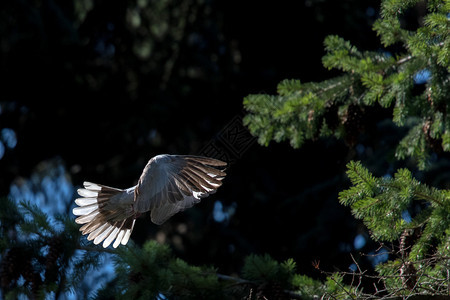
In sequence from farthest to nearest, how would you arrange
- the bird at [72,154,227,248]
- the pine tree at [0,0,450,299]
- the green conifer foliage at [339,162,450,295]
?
the bird at [72,154,227,248], the pine tree at [0,0,450,299], the green conifer foliage at [339,162,450,295]

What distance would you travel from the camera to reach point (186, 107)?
21.2 feet

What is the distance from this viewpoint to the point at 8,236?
329 centimetres

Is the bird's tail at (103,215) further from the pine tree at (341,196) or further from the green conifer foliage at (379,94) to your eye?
the green conifer foliage at (379,94)

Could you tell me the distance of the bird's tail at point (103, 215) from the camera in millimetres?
3633

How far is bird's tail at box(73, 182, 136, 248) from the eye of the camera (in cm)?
363

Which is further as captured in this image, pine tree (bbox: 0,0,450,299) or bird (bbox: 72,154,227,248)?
bird (bbox: 72,154,227,248)

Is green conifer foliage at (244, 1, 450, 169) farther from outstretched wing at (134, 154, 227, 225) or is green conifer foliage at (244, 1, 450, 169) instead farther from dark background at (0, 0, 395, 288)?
dark background at (0, 0, 395, 288)

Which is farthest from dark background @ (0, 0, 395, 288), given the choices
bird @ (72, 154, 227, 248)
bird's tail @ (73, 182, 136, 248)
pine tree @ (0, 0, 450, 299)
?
bird @ (72, 154, 227, 248)

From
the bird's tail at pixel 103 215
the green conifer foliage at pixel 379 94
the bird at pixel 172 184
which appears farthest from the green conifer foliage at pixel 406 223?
the bird's tail at pixel 103 215

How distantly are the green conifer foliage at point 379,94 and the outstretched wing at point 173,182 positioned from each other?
54 centimetres

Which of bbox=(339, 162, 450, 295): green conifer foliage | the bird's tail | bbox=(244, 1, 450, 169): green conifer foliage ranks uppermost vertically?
the bird's tail

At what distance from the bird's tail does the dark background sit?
7.32 ft

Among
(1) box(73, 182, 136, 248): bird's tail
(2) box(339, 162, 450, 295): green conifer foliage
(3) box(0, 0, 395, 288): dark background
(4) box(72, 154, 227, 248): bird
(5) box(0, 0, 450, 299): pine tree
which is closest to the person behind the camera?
(2) box(339, 162, 450, 295): green conifer foliage

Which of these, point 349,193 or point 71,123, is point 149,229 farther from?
point 349,193
